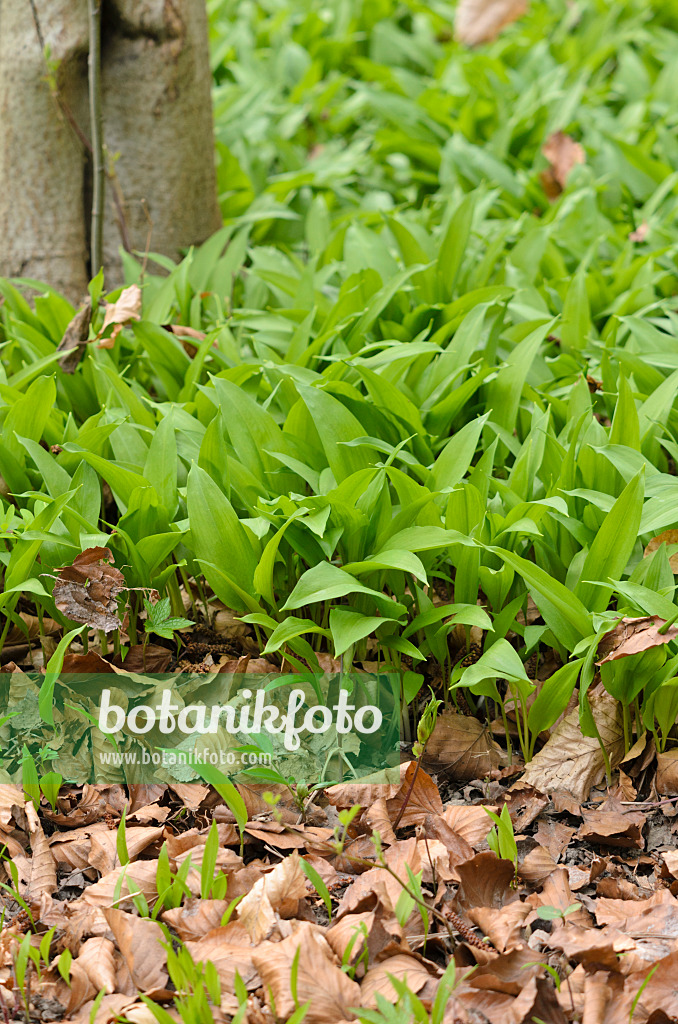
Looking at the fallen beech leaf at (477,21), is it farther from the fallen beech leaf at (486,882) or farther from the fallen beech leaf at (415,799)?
the fallen beech leaf at (486,882)

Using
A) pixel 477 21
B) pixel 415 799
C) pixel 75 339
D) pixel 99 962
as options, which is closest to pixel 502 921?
pixel 415 799

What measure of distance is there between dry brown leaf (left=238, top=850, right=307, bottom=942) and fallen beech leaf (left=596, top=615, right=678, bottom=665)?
68 cm

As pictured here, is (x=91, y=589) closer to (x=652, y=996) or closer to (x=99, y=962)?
(x=99, y=962)

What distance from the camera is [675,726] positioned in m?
1.79

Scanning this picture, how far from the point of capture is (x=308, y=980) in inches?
50.8

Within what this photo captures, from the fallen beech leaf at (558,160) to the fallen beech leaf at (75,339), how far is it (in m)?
2.42

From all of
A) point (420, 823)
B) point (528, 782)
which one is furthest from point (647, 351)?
point (420, 823)

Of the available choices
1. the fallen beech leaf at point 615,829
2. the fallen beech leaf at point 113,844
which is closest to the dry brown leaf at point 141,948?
the fallen beech leaf at point 113,844

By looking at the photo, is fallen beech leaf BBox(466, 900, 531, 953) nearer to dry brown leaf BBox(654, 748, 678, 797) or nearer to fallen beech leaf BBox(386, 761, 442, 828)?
fallen beech leaf BBox(386, 761, 442, 828)

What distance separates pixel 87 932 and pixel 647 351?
204 cm

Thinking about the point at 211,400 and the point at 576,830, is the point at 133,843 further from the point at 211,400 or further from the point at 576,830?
the point at 211,400

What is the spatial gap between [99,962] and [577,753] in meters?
0.98

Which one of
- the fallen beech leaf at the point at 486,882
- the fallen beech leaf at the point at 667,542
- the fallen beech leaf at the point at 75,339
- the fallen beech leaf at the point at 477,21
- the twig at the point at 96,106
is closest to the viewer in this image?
the fallen beech leaf at the point at 486,882

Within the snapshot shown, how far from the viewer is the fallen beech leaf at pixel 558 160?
3969mm
